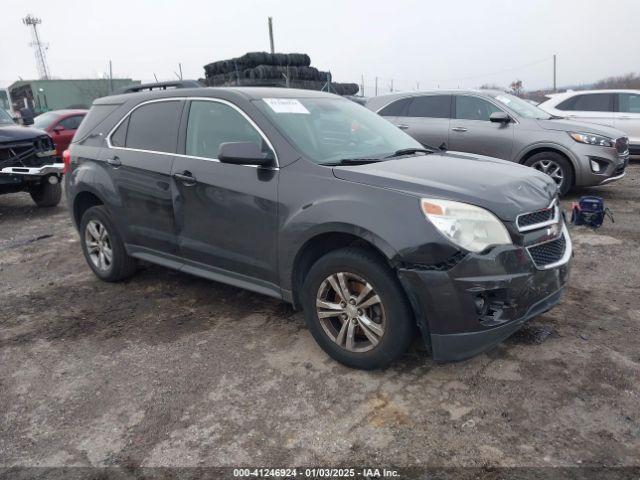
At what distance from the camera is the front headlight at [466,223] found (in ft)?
8.79

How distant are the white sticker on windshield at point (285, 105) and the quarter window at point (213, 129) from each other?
0.23m

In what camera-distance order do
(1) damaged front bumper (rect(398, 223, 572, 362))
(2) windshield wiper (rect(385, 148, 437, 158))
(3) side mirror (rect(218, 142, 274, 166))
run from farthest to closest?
(2) windshield wiper (rect(385, 148, 437, 158))
(3) side mirror (rect(218, 142, 274, 166))
(1) damaged front bumper (rect(398, 223, 572, 362))

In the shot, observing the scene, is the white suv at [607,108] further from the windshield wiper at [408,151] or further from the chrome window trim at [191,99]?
the chrome window trim at [191,99]

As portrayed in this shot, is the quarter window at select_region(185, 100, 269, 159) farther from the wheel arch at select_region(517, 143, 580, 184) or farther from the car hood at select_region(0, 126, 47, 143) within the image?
the wheel arch at select_region(517, 143, 580, 184)

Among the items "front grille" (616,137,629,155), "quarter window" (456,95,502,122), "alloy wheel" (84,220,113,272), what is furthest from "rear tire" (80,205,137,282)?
"front grille" (616,137,629,155)

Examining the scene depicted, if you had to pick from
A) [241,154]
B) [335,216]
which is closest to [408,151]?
[335,216]

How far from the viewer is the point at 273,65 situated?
16.9 m

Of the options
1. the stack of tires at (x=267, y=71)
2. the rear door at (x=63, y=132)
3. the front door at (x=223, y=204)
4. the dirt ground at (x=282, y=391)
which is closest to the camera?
the dirt ground at (x=282, y=391)

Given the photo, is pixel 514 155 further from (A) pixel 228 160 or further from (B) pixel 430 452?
(B) pixel 430 452

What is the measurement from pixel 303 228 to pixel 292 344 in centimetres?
88

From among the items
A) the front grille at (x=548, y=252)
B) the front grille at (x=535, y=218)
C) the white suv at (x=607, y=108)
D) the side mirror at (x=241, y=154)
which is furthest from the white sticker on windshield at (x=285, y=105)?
the white suv at (x=607, y=108)

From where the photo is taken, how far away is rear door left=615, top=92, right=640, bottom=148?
1023 centimetres

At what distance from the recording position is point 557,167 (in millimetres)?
7508

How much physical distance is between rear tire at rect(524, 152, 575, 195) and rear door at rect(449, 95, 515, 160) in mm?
433
